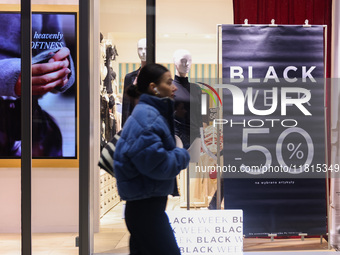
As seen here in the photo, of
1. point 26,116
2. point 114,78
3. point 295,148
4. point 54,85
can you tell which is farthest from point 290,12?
point 26,116

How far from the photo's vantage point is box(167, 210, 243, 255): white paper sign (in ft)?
11.0

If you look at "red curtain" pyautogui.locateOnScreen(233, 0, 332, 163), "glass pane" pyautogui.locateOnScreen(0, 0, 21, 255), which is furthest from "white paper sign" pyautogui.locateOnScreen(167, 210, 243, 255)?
"glass pane" pyautogui.locateOnScreen(0, 0, 21, 255)

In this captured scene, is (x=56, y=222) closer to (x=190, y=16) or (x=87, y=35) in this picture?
(x=87, y=35)

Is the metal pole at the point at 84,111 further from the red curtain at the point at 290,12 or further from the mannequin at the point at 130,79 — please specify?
the red curtain at the point at 290,12

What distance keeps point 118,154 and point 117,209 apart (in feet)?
4.97

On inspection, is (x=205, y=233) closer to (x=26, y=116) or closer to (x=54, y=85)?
(x=26, y=116)

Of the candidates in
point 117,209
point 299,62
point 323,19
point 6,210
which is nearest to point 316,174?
point 299,62

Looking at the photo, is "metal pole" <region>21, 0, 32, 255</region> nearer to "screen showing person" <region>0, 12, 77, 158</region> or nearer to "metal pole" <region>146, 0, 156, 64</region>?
"screen showing person" <region>0, 12, 77, 158</region>

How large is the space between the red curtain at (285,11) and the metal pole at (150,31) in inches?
25.7

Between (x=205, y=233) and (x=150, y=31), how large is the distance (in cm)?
154

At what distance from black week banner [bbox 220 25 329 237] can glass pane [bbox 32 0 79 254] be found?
1.41 m

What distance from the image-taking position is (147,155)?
2.01 m

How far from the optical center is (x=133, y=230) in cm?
208

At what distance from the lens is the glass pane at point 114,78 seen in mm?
3539
